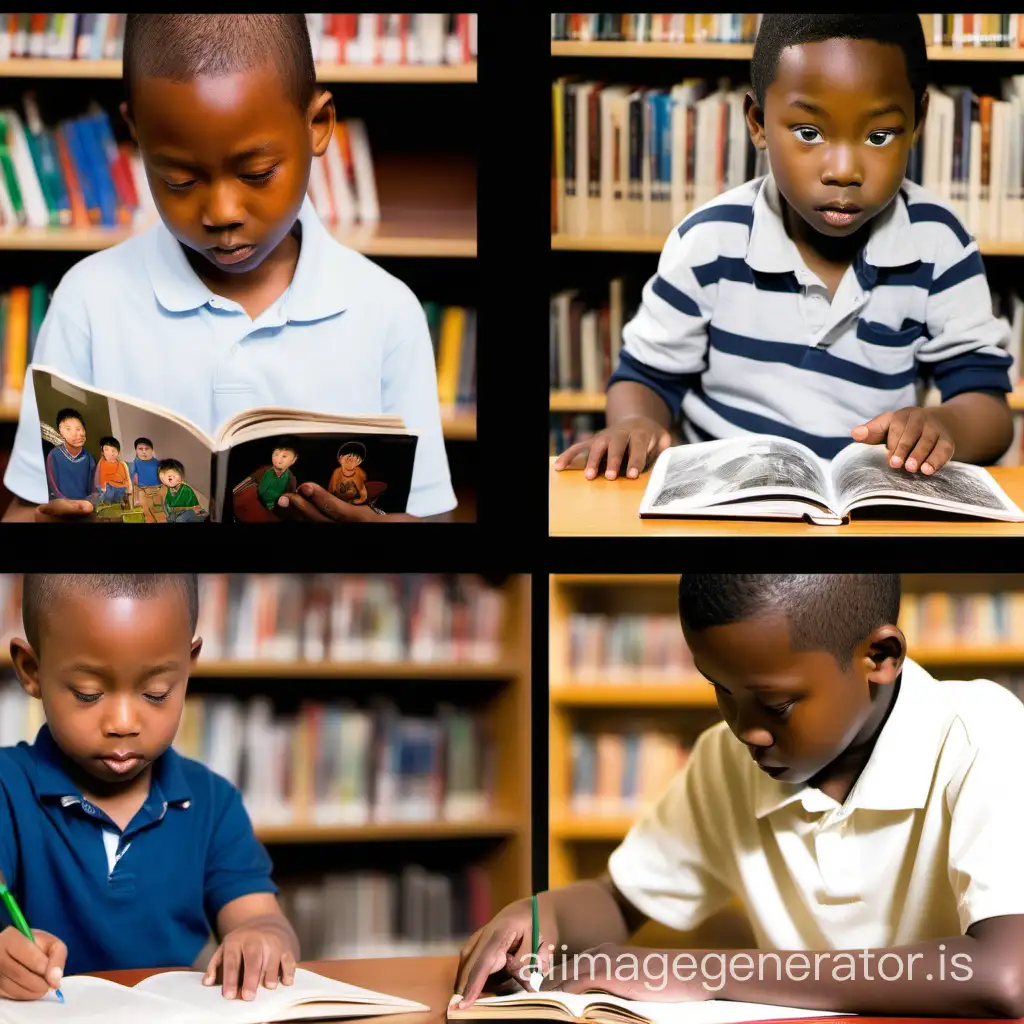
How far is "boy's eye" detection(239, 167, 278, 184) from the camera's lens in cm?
104

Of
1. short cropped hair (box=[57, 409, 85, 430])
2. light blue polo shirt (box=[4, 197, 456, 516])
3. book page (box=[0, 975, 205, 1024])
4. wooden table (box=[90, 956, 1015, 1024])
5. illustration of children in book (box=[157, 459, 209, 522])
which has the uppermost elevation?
light blue polo shirt (box=[4, 197, 456, 516])

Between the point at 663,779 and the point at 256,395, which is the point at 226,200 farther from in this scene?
the point at 663,779

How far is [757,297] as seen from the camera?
1.26 m

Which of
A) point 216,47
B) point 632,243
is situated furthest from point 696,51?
point 216,47

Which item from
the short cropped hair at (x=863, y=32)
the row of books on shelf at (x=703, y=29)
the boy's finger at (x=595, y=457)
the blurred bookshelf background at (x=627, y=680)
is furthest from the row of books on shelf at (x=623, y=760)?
Result: the row of books on shelf at (x=703, y=29)

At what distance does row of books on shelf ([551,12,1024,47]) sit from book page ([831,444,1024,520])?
757 millimetres

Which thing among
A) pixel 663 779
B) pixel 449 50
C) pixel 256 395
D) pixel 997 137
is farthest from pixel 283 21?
pixel 997 137

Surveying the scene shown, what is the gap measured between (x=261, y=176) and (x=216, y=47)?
0.11m

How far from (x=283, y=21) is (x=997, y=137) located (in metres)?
1.15

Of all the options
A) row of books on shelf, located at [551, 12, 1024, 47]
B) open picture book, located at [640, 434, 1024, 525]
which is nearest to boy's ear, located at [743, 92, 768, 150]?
open picture book, located at [640, 434, 1024, 525]

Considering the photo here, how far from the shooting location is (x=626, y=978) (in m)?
1.11

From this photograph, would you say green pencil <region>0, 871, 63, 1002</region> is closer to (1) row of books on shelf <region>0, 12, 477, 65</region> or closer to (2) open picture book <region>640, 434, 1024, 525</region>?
(2) open picture book <region>640, 434, 1024, 525</region>

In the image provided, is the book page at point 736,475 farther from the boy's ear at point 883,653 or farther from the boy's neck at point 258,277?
the boy's neck at point 258,277

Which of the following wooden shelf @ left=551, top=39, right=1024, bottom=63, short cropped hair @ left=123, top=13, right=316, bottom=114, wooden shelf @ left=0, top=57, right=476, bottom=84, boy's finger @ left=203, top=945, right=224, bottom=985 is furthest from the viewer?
wooden shelf @ left=551, top=39, right=1024, bottom=63
